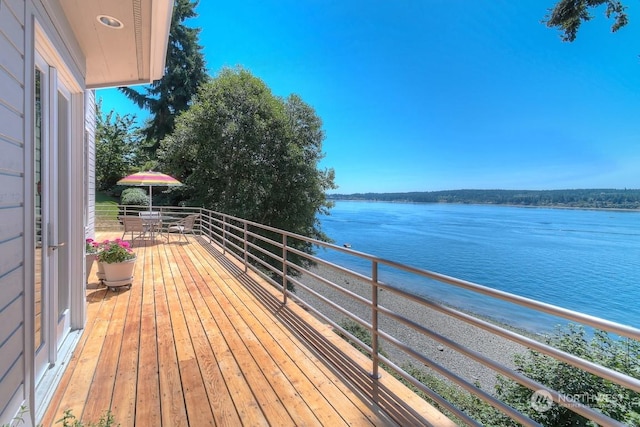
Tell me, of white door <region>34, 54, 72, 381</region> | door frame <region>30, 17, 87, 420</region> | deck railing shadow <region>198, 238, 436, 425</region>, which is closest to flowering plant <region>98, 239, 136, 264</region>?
door frame <region>30, 17, 87, 420</region>

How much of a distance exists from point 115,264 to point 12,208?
10.9 ft

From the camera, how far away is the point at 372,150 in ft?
152

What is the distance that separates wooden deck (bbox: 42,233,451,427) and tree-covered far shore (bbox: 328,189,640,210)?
21.9m

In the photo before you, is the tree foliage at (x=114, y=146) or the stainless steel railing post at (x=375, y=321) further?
the tree foliage at (x=114, y=146)

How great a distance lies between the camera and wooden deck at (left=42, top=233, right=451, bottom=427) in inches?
73.6

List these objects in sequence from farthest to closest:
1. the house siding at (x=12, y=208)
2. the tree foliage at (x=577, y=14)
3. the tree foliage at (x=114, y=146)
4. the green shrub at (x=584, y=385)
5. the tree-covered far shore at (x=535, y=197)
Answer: the tree-covered far shore at (x=535, y=197) → the tree foliage at (x=114, y=146) → the tree foliage at (x=577, y=14) → the green shrub at (x=584, y=385) → the house siding at (x=12, y=208)

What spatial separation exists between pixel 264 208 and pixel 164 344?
38.3ft

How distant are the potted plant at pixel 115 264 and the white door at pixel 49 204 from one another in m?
1.69

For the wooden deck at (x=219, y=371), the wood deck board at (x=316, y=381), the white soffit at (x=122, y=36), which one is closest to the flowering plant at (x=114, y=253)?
the wooden deck at (x=219, y=371)

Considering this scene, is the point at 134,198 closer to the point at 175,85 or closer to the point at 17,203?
the point at 175,85

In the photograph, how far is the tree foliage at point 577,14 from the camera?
4.49m

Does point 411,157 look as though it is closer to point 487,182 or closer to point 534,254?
point 487,182

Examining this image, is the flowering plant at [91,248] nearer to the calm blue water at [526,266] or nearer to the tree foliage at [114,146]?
the calm blue water at [526,266]

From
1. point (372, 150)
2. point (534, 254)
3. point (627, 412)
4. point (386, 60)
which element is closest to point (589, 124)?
point (534, 254)
